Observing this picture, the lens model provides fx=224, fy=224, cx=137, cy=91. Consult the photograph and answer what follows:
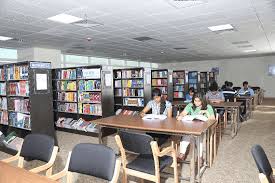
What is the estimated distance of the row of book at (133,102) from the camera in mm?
6558

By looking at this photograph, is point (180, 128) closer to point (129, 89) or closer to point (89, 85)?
point (89, 85)

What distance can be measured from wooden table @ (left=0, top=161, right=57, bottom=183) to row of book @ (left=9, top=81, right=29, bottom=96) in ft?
10.9

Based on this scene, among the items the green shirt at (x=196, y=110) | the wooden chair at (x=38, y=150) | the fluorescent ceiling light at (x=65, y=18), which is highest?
the fluorescent ceiling light at (x=65, y=18)

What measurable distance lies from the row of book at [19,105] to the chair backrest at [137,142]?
2.87 metres

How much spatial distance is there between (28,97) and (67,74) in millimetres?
1847

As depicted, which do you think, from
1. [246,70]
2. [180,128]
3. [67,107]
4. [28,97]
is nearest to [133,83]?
[67,107]

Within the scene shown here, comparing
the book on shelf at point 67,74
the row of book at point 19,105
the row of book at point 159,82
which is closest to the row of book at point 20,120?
the row of book at point 19,105

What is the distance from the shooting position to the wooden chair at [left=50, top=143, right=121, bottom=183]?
1.77 meters

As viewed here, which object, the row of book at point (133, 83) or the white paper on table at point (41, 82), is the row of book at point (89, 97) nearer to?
the row of book at point (133, 83)

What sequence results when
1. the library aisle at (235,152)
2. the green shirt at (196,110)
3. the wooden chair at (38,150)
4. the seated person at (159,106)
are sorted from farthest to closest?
the seated person at (159,106) < the green shirt at (196,110) < the library aisle at (235,152) < the wooden chair at (38,150)

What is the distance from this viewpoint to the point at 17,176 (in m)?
1.62

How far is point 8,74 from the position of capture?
208 inches

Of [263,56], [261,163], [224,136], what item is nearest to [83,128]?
[224,136]

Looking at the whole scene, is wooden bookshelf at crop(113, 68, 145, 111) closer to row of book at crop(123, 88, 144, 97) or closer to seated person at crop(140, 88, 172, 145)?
row of book at crop(123, 88, 144, 97)
